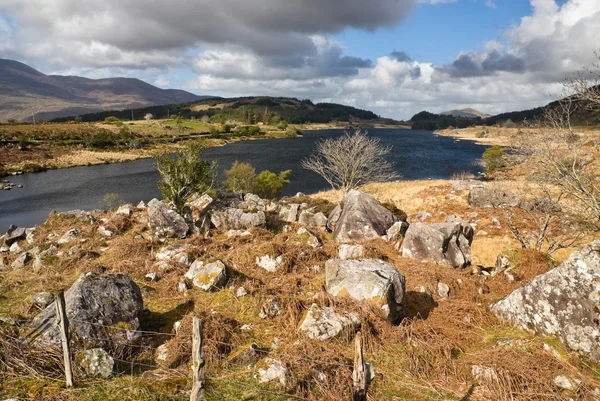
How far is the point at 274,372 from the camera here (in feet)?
30.6

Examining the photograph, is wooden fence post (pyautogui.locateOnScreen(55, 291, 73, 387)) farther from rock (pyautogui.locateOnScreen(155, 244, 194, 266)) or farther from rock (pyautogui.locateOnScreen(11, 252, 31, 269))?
rock (pyautogui.locateOnScreen(11, 252, 31, 269))

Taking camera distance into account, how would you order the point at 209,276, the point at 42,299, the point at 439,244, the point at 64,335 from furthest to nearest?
the point at 439,244, the point at 209,276, the point at 42,299, the point at 64,335

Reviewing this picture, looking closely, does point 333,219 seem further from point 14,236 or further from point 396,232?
point 14,236

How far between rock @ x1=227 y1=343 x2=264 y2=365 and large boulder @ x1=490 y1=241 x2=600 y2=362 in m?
9.05

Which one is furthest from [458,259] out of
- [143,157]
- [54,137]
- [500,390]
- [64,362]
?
[54,137]

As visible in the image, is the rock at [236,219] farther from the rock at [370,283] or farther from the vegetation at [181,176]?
the rock at [370,283]

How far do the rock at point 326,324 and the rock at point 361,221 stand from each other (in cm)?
1021

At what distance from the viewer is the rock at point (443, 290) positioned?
14360mm

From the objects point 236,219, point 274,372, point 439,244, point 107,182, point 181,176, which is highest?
point 181,176

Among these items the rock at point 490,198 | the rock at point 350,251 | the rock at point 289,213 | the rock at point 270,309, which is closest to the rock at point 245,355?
the rock at point 270,309

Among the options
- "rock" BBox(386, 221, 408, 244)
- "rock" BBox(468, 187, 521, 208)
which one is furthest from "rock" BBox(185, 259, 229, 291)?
"rock" BBox(468, 187, 521, 208)

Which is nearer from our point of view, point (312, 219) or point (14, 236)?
point (14, 236)

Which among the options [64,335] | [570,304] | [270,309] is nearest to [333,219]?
[270,309]

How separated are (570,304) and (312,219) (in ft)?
55.8
